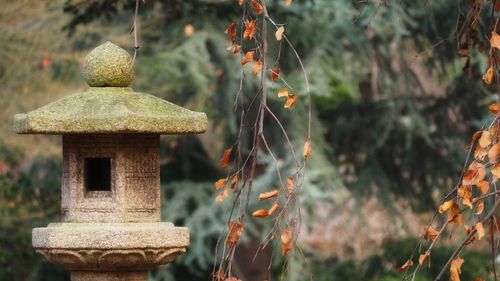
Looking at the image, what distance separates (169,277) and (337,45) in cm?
272

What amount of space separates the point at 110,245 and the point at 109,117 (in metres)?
0.48

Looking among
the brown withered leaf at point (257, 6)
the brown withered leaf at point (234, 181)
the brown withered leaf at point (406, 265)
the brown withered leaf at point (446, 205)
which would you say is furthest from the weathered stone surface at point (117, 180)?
the brown withered leaf at point (446, 205)

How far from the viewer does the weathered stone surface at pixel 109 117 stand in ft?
15.1

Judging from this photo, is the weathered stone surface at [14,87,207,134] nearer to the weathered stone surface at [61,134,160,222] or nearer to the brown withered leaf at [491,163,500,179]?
the weathered stone surface at [61,134,160,222]

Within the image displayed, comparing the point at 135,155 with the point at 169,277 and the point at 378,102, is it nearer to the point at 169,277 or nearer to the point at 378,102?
the point at 169,277

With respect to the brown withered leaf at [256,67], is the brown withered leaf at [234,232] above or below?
below

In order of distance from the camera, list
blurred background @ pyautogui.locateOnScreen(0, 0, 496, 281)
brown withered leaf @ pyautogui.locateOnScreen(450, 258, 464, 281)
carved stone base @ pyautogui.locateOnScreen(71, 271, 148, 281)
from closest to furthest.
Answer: brown withered leaf @ pyautogui.locateOnScreen(450, 258, 464, 281) → carved stone base @ pyautogui.locateOnScreen(71, 271, 148, 281) → blurred background @ pyautogui.locateOnScreen(0, 0, 496, 281)

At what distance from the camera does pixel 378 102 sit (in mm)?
12328

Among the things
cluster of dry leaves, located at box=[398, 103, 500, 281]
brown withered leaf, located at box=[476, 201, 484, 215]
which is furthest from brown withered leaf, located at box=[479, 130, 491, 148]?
brown withered leaf, located at box=[476, 201, 484, 215]

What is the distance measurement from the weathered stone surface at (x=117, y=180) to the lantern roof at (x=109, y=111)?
0.63ft

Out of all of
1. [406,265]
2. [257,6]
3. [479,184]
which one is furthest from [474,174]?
[257,6]

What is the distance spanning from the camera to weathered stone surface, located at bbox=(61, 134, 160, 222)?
15.9 ft

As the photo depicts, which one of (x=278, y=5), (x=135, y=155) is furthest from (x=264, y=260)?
(x=135, y=155)

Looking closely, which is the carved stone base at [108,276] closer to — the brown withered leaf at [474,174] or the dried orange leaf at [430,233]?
the dried orange leaf at [430,233]
